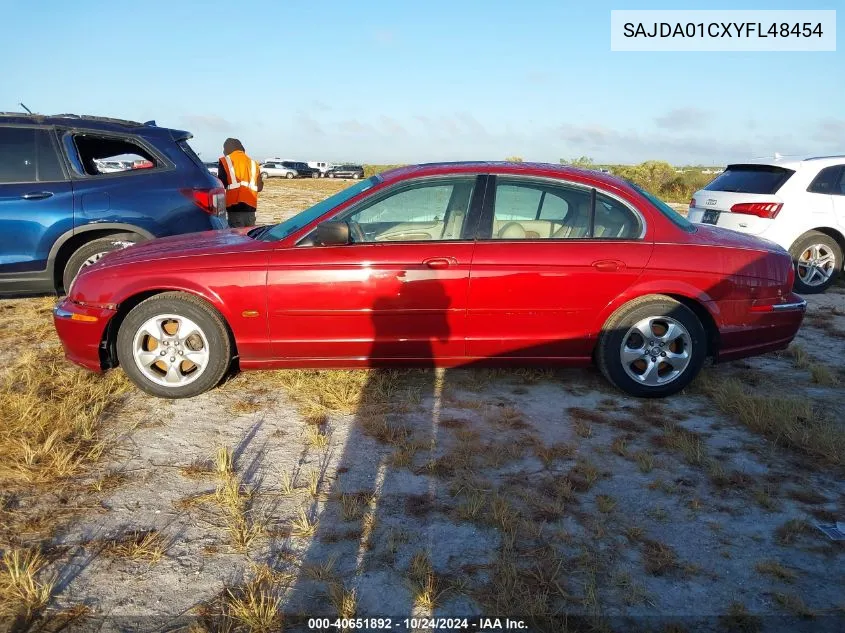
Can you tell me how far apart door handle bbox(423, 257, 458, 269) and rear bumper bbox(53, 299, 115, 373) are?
210 cm

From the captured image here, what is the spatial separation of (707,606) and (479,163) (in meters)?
3.18

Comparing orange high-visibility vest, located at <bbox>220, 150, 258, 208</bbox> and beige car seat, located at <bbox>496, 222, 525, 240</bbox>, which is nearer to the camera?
beige car seat, located at <bbox>496, 222, 525, 240</bbox>

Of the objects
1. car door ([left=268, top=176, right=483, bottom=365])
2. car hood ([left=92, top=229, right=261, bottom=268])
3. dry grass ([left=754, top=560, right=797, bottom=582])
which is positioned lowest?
dry grass ([left=754, top=560, right=797, bottom=582])

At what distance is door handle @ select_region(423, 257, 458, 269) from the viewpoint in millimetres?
4133

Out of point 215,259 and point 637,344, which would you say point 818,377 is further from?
point 215,259

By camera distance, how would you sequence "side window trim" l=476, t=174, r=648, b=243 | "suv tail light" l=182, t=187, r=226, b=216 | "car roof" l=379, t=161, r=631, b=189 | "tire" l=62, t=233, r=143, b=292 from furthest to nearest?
"suv tail light" l=182, t=187, r=226, b=216
"tire" l=62, t=233, r=143, b=292
"car roof" l=379, t=161, r=631, b=189
"side window trim" l=476, t=174, r=648, b=243

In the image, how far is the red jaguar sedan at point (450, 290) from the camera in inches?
162

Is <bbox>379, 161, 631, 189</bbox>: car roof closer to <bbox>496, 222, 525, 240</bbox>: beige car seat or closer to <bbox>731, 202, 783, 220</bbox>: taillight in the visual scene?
<bbox>496, 222, 525, 240</bbox>: beige car seat

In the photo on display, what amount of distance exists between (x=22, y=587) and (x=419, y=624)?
1.47 m

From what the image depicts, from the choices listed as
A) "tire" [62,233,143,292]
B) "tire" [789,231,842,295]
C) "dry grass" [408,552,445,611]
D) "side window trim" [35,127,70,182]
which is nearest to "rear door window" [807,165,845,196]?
"tire" [789,231,842,295]

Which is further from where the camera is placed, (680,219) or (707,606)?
(680,219)

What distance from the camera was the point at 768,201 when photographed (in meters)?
7.52

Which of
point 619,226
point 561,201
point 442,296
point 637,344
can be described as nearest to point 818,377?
point 637,344

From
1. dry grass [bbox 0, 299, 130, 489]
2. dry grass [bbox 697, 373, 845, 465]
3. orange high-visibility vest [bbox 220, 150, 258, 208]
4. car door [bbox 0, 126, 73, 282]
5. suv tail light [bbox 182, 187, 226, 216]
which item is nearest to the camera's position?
dry grass [bbox 0, 299, 130, 489]
